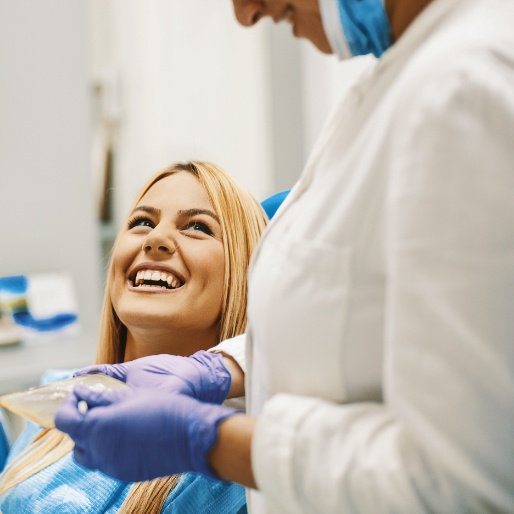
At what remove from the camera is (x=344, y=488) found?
675 millimetres

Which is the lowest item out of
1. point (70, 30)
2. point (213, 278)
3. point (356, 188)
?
point (213, 278)

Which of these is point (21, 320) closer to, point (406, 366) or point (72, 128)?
point (72, 128)

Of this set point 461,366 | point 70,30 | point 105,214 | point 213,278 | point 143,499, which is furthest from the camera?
point 105,214

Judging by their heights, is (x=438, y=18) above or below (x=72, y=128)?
above

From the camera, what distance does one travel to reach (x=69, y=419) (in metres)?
0.88

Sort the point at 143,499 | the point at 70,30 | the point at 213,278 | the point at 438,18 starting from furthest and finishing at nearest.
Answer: the point at 70,30, the point at 213,278, the point at 143,499, the point at 438,18

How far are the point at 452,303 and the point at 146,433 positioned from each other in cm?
42

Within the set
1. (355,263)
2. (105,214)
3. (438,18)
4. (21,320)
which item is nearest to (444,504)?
(355,263)

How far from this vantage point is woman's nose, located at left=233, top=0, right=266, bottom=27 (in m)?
0.83

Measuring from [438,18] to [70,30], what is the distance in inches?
99.2

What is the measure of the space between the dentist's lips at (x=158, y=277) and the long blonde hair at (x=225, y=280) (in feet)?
0.36

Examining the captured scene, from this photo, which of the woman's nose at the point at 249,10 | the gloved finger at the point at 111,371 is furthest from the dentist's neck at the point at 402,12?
the gloved finger at the point at 111,371

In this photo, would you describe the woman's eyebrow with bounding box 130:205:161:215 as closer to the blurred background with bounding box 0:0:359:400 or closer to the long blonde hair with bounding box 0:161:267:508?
the long blonde hair with bounding box 0:161:267:508

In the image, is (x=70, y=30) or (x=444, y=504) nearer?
(x=444, y=504)
